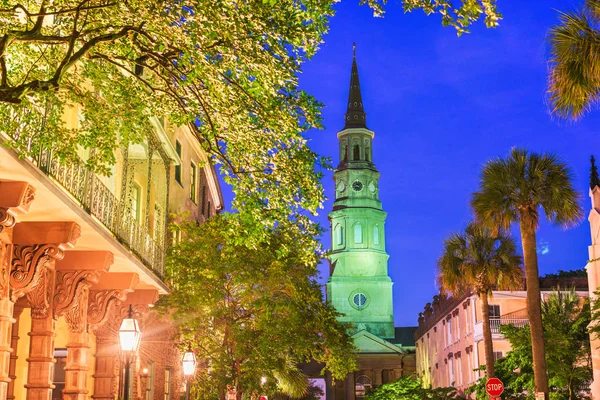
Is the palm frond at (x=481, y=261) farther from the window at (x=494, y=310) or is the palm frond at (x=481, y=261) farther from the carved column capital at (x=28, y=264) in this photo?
the carved column capital at (x=28, y=264)

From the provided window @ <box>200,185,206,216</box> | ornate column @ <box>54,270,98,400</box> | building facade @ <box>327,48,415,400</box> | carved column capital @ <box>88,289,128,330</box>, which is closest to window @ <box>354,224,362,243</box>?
building facade @ <box>327,48,415,400</box>

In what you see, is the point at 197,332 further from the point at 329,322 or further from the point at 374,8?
the point at 374,8

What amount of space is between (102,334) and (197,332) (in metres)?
8.92

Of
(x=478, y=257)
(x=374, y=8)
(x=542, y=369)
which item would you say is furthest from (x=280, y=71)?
(x=478, y=257)

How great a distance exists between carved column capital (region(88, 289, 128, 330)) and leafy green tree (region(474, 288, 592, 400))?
874 inches

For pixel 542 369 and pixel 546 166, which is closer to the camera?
pixel 542 369

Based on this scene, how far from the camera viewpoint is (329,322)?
31844 millimetres

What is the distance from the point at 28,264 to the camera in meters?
14.8

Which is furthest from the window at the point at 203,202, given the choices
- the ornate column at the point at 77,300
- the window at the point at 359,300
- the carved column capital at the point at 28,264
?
the window at the point at 359,300

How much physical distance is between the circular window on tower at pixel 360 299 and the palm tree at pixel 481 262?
265 ft

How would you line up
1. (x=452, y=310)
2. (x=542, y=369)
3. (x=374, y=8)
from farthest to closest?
1. (x=452, y=310)
2. (x=542, y=369)
3. (x=374, y=8)

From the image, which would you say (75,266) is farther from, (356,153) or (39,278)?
(356,153)

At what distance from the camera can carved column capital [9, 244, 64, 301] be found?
14.4 metres

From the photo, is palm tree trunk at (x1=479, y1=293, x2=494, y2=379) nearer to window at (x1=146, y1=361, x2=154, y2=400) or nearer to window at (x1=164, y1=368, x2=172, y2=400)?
window at (x1=164, y1=368, x2=172, y2=400)
